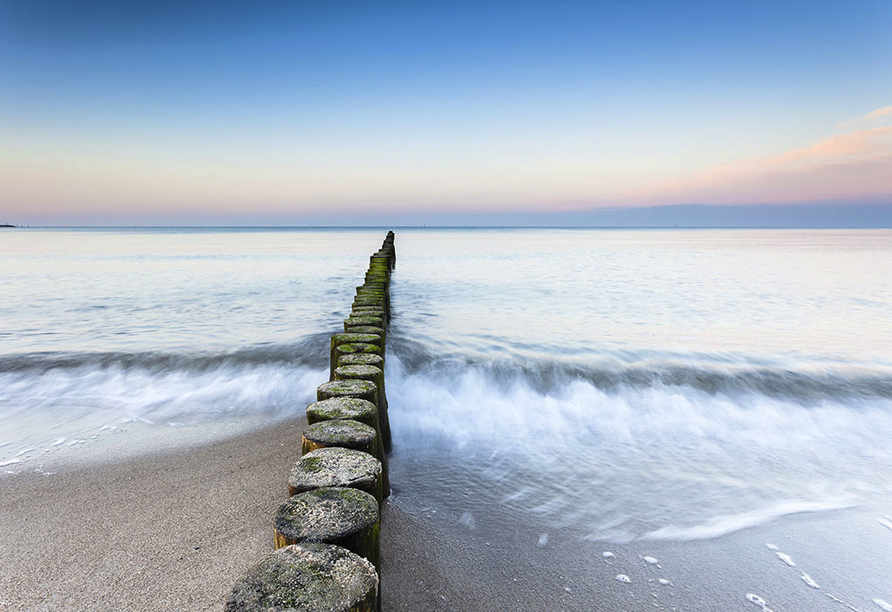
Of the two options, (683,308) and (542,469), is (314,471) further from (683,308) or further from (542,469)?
(683,308)

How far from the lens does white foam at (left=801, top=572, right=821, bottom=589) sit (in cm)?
236

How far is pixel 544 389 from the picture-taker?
Result: 570 cm

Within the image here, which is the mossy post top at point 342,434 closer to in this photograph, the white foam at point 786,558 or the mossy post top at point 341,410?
the mossy post top at point 341,410

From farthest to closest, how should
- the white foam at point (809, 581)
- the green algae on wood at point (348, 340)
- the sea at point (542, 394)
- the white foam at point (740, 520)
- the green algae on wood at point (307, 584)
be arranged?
the green algae on wood at point (348, 340), the sea at point (542, 394), the white foam at point (740, 520), the white foam at point (809, 581), the green algae on wood at point (307, 584)

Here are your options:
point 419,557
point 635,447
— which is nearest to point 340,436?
point 419,557

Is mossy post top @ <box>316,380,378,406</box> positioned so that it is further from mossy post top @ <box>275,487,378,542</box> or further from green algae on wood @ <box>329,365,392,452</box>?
mossy post top @ <box>275,487,378,542</box>

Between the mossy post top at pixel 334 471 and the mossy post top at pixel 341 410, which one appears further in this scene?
the mossy post top at pixel 341 410

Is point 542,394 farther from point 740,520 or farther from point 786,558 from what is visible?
point 786,558

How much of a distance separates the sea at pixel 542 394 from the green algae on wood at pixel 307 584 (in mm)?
1474

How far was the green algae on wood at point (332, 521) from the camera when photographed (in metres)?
1.53

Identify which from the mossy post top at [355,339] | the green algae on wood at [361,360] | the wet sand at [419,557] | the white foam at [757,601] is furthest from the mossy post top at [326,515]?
the mossy post top at [355,339]

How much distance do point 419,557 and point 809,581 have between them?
1.93 metres

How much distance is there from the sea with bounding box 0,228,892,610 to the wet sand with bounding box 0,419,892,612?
0.29ft

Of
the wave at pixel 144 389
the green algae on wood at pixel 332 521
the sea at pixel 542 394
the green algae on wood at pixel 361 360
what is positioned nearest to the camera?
the green algae on wood at pixel 332 521
